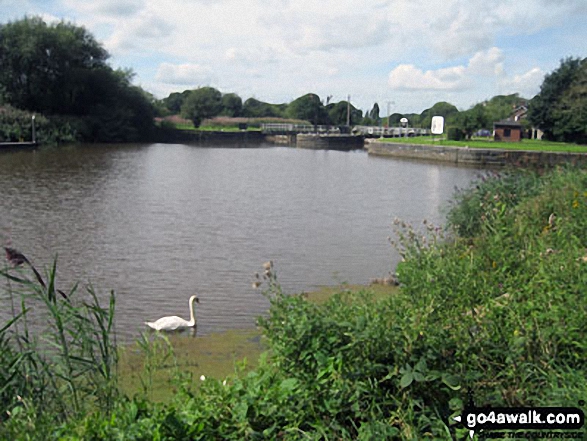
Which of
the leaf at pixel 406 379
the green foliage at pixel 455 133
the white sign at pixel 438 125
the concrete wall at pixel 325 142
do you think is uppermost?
the white sign at pixel 438 125

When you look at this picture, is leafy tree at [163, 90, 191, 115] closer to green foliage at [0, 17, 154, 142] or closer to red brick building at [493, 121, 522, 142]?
green foliage at [0, 17, 154, 142]

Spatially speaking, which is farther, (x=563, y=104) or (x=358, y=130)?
A: (x=358, y=130)

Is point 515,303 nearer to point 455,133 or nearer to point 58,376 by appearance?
point 58,376

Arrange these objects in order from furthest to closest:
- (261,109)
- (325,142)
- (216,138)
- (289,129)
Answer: (261,109) → (289,129) → (216,138) → (325,142)

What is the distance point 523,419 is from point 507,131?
184 ft

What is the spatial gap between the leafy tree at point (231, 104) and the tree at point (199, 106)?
17.3 m

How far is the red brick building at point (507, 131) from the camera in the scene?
54.9 metres

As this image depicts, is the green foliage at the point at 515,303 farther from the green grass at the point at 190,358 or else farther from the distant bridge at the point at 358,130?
the distant bridge at the point at 358,130

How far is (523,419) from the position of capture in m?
3.00

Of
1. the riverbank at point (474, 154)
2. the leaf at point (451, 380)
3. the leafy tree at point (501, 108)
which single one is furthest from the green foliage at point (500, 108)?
the leaf at point (451, 380)

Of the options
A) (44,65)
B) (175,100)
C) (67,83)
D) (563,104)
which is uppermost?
(175,100)

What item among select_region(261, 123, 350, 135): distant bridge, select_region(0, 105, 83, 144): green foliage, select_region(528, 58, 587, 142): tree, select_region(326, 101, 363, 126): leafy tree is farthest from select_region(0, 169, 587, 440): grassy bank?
select_region(326, 101, 363, 126): leafy tree

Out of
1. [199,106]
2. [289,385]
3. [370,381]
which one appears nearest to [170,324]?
[289,385]

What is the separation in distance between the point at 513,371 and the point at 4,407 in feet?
10.1
